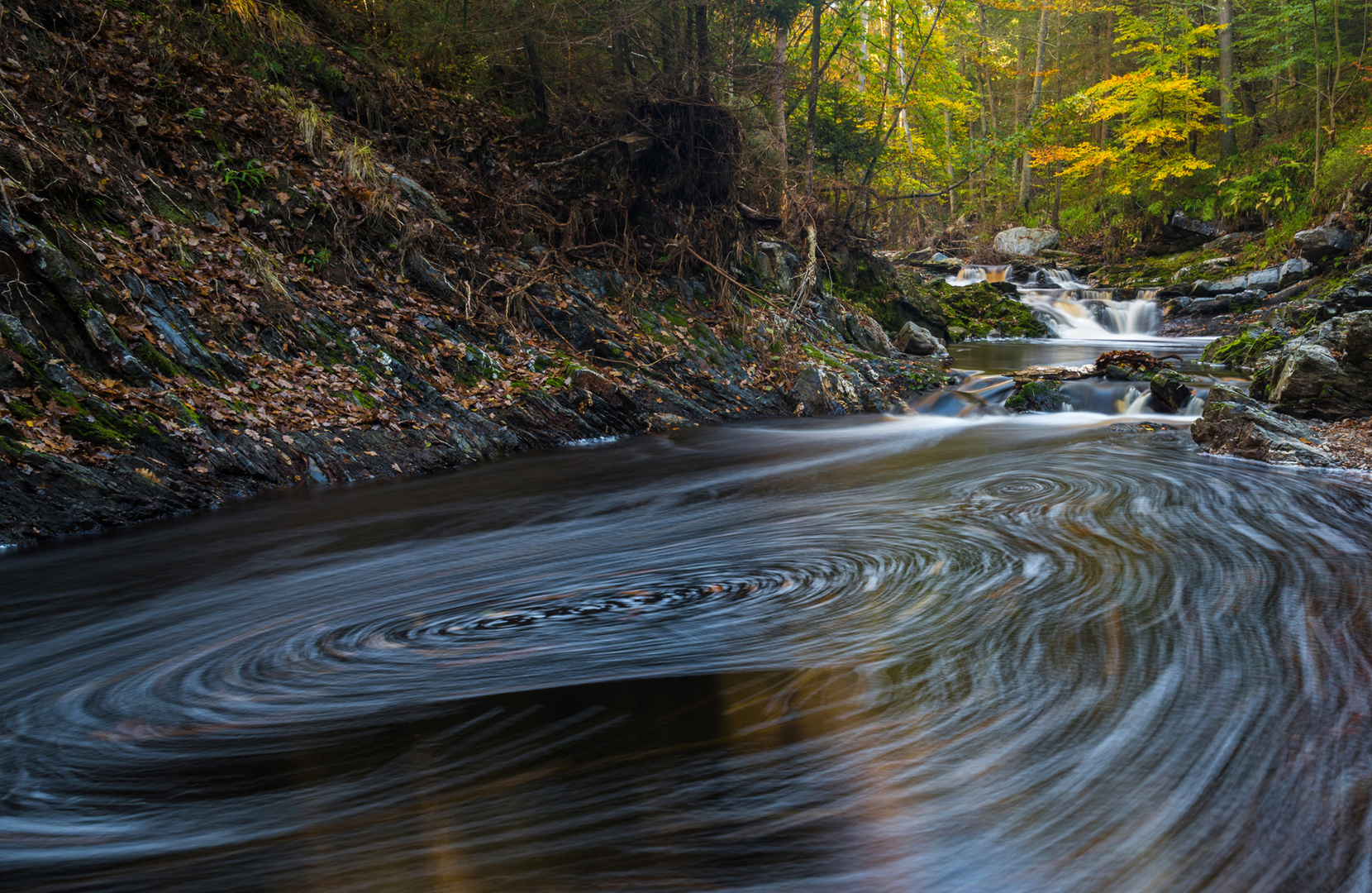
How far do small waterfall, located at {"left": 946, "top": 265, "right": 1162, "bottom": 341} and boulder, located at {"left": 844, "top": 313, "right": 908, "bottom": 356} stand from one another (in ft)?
25.5

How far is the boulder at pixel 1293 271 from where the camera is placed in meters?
17.1

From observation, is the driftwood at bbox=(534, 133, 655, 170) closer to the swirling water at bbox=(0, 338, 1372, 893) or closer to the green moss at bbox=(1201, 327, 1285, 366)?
the swirling water at bbox=(0, 338, 1372, 893)

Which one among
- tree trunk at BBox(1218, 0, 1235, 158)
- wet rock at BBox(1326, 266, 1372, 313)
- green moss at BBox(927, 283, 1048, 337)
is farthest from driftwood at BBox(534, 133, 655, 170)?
tree trunk at BBox(1218, 0, 1235, 158)

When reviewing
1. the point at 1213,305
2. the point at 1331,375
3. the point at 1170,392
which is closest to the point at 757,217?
the point at 1170,392

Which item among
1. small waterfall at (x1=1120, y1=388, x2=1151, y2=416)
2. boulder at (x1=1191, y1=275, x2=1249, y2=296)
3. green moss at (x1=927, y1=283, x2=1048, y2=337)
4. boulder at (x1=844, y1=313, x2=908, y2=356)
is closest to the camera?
small waterfall at (x1=1120, y1=388, x2=1151, y2=416)

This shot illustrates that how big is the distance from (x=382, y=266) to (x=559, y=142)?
4210mm

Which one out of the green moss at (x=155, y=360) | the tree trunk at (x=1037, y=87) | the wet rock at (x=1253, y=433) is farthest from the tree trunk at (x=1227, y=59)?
the green moss at (x=155, y=360)

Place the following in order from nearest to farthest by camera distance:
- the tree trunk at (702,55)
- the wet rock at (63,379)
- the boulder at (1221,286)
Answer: the wet rock at (63,379), the tree trunk at (702,55), the boulder at (1221,286)

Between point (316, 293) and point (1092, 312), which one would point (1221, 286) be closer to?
point (1092, 312)

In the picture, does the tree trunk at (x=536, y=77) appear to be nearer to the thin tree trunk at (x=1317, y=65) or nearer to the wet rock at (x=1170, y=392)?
the wet rock at (x=1170, y=392)

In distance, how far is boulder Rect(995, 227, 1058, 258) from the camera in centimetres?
2810

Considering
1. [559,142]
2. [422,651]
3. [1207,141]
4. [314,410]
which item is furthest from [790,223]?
[1207,141]

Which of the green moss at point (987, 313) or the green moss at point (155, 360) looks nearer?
the green moss at point (155, 360)

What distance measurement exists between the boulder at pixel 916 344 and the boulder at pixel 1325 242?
29.6 feet
